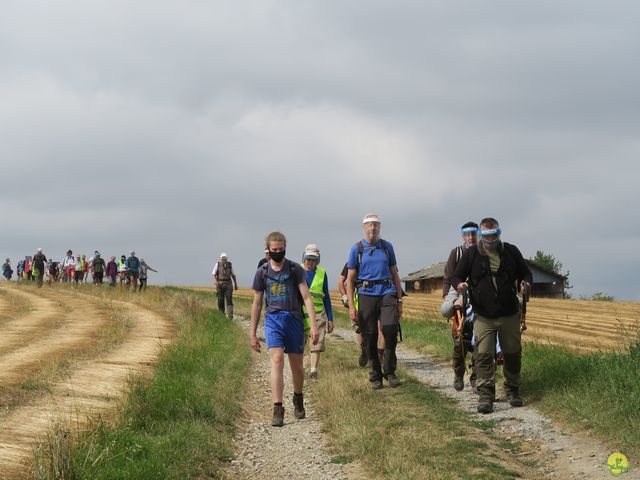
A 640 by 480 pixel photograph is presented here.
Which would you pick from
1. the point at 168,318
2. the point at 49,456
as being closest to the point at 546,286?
the point at 168,318

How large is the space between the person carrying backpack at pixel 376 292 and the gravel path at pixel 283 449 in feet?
3.46

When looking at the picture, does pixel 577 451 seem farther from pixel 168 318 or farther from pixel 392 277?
pixel 168 318

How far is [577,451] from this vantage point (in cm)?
649

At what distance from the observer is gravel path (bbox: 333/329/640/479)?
599cm

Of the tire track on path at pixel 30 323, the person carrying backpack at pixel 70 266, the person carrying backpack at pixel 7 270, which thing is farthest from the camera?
the person carrying backpack at pixel 7 270

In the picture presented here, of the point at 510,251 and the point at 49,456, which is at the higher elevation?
the point at 510,251

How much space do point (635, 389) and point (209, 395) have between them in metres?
4.53

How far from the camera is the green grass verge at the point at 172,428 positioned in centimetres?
564

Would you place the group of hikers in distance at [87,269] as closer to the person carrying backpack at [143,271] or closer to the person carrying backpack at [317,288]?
the person carrying backpack at [143,271]

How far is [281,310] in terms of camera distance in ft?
26.8

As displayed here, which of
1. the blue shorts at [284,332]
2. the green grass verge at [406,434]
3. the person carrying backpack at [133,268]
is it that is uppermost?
the person carrying backpack at [133,268]

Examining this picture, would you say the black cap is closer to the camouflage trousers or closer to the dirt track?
the camouflage trousers

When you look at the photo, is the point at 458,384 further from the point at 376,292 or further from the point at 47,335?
the point at 47,335

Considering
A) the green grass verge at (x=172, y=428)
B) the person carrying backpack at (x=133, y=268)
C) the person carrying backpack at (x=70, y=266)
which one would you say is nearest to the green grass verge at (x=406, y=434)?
the green grass verge at (x=172, y=428)
